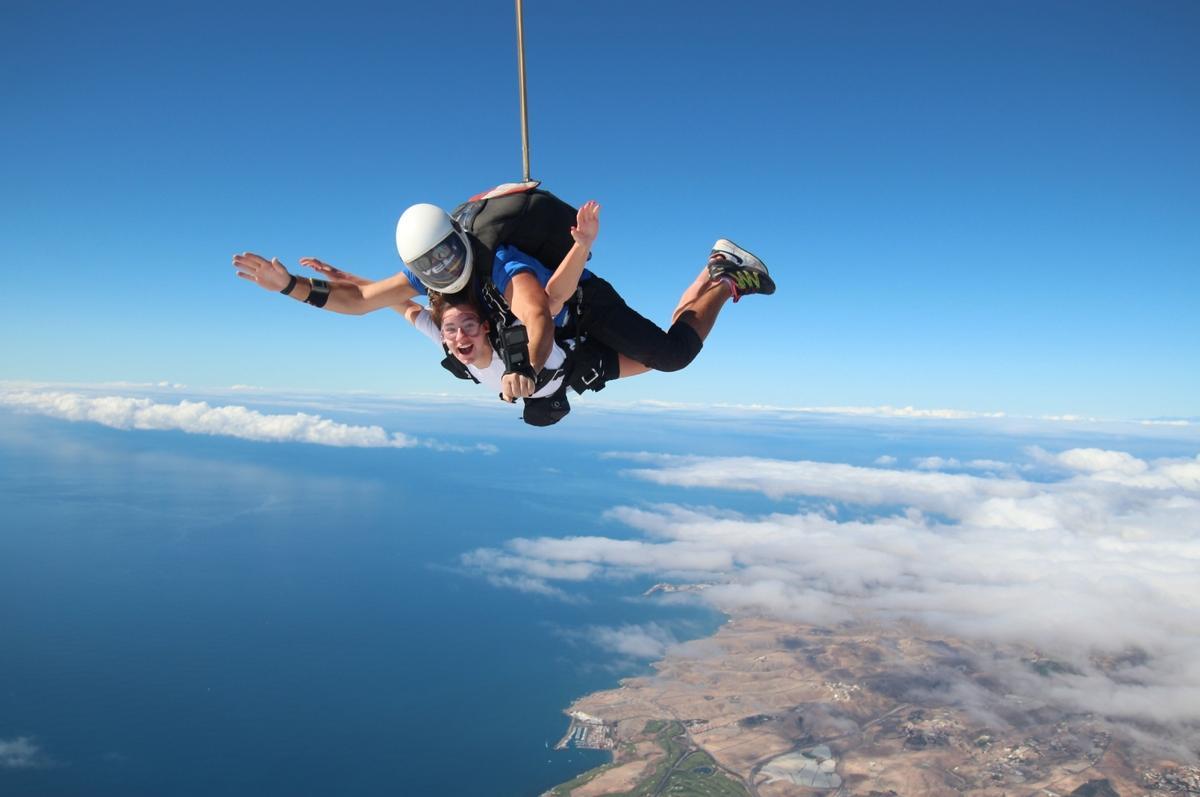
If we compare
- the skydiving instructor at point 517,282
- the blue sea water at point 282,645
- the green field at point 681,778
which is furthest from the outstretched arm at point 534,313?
the blue sea water at point 282,645

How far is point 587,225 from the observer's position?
8.80ft

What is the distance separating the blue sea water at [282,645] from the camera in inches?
1508

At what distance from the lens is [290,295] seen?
127 inches

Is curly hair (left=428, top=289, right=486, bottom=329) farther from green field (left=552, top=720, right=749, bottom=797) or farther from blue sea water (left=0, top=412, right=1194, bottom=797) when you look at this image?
blue sea water (left=0, top=412, right=1194, bottom=797)

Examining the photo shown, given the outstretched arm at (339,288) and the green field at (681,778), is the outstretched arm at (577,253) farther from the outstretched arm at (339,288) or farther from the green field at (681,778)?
the green field at (681,778)

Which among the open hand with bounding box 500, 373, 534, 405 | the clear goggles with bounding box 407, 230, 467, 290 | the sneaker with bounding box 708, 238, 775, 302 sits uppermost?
the sneaker with bounding box 708, 238, 775, 302

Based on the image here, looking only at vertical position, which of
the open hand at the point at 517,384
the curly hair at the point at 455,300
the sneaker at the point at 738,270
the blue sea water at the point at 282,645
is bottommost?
the blue sea water at the point at 282,645

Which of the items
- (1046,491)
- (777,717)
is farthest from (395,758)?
(1046,491)

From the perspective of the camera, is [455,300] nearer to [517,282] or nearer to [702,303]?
[517,282]

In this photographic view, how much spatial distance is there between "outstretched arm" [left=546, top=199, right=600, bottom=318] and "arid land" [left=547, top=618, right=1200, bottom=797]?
39.2m

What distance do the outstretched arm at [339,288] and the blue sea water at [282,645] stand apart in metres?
39.7

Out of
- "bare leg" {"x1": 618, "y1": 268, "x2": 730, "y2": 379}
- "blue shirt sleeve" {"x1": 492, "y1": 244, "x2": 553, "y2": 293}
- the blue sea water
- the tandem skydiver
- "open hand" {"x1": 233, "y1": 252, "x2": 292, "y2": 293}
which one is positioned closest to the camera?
the tandem skydiver

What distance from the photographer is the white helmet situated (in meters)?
2.66

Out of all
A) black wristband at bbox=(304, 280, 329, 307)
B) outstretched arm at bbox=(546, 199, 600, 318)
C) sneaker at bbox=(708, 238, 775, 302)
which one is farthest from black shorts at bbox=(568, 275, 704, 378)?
black wristband at bbox=(304, 280, 329, 307)
